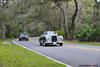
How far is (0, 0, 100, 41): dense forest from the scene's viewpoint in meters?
58.0

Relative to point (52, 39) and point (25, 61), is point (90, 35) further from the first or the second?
point (25, 61)

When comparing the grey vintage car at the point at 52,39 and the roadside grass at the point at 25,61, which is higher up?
the grey vintage car at the point at 52,39

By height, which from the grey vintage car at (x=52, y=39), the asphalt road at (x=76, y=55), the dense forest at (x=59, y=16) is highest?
the dense forest at (x=59, y=16)

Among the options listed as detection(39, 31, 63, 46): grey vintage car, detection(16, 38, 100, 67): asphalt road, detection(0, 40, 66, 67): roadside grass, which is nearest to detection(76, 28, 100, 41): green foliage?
detection(39, 31, 63, 46): grey vintage car

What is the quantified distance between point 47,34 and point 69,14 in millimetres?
33088

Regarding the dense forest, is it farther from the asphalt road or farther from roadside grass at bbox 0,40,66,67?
roadside grass at bbox 0,40,66,67

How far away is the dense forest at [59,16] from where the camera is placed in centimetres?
5796

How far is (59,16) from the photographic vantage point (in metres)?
73.8

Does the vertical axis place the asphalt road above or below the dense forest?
below

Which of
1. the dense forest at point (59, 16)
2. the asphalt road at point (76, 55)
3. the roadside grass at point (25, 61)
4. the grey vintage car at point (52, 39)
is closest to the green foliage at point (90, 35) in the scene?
the dense forest at point (59, 16)

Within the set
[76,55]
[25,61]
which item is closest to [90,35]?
[76,55]

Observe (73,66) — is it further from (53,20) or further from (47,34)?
→ (53,20)

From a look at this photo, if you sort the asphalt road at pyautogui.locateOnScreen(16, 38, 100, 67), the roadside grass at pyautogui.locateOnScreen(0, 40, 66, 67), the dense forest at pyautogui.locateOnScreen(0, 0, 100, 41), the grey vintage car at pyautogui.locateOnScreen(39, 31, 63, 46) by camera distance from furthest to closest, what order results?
the dense forest at pyautogui.locateOnScreen(0, 0, 100, 41)
the grey vintage car at pyautogui.locateOnScreen(39, 31, 63, 46)
the asphalt road at pyautogui.locateOnScreen(16, 38, 100, 67)
the roadside grass at pyautogui.locateOnScreen(0, 40, 66, 67)

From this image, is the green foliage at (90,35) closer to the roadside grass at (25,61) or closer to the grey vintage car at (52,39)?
the grey vintage car at (52,39)
